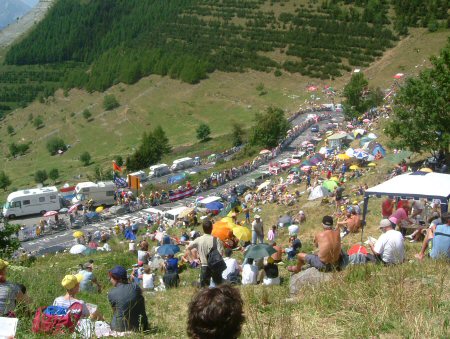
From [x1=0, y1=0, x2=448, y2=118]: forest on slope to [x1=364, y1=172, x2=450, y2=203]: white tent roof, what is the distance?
6058cm

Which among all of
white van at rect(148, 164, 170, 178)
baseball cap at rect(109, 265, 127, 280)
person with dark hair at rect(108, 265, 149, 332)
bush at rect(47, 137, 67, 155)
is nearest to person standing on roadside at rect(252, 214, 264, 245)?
baseball cap at rect(109, 265, 127, 280)

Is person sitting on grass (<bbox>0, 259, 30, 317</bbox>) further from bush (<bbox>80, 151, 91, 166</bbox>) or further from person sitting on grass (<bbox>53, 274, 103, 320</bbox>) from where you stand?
bush (<bbox>80, 151, 91, 166</bbox>)

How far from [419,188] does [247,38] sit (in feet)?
264

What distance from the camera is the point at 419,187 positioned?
1191cm

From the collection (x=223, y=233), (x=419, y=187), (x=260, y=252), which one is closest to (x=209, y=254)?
(x=260, y=252)

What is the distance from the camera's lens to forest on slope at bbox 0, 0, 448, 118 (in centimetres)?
7681

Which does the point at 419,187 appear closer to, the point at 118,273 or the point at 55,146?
the point at 118,273

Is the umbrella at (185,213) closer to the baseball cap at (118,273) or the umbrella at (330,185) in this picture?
the umbrella at (330,185)

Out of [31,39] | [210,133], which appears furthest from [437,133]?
[31,39]

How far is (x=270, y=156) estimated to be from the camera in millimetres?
39250

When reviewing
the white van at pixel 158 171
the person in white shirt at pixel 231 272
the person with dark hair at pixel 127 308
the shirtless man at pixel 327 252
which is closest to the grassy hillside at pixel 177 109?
the white van at pixel 158 171

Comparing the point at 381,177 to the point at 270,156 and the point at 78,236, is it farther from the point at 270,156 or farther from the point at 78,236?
the point at 270,156

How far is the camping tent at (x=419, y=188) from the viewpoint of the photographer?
456 inches

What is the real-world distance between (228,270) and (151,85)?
78.0 m
